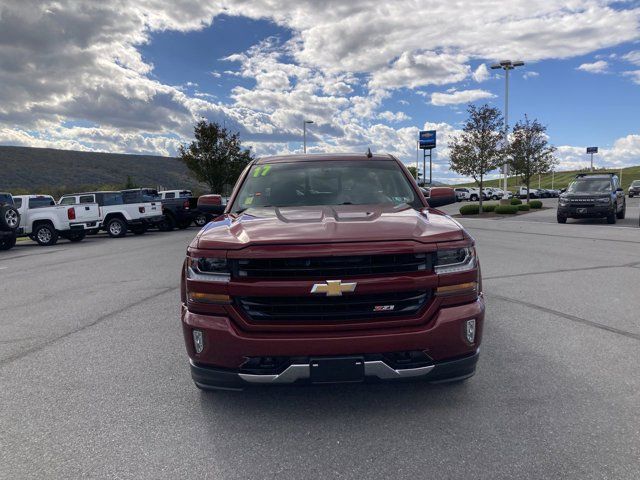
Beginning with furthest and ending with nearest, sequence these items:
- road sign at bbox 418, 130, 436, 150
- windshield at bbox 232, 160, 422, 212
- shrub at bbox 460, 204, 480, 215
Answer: road sign at bbox 418, 130, 436, 150
shrub at bbox 460, 204, 480, 215
windshield at bbox 232, 160, 422, 212

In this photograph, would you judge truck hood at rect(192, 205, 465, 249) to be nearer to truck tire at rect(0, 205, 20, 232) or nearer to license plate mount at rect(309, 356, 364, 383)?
license plate mount at rect(309, 356, 364, 383)

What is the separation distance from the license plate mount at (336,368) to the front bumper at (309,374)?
0.11 ft

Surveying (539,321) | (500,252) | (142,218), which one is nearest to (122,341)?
(539,321)

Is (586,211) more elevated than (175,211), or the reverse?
(175,211)

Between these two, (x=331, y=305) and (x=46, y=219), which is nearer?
(x=331, y=305)

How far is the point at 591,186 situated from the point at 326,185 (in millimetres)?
18710

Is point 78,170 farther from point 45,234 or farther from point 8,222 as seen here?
point 8,222

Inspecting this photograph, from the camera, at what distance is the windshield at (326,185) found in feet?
14.3

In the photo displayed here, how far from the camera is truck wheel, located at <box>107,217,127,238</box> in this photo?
20.9 meters

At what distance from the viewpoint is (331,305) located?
2939 millimetres

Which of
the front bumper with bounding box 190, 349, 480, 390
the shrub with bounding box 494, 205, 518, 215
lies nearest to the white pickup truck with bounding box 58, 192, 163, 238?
the front bumper with bounding box 190, 349, 480, 390

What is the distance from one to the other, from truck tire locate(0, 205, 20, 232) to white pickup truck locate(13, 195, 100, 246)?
2.12 m

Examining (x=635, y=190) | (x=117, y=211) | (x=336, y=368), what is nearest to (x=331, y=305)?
(x=336, y=368)

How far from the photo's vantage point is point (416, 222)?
3275mm
